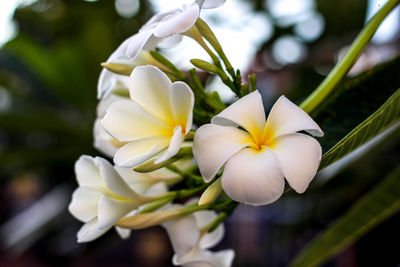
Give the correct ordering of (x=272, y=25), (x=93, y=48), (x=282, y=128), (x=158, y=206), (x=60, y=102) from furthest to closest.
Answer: (x=60, y=102)
(x=272, y=25)
(x=93, y=48)
(x=158, y=206)
(x=282, y=128)

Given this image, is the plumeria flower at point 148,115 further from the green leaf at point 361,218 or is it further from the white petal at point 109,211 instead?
the green leaf at point 361,218

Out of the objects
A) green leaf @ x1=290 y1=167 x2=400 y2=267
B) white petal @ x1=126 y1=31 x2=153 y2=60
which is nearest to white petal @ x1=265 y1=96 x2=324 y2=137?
white petal @ x1=126 y1=31 x2=153 y2=60

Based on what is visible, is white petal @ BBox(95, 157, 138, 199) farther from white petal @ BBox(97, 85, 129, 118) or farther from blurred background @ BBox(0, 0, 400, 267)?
blurred background @ BBox(0, 0, 400, 267)

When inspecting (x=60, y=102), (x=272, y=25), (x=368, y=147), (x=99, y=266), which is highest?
(x=368, y=147)

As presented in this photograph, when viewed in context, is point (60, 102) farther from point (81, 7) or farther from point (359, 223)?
point (359, 223)

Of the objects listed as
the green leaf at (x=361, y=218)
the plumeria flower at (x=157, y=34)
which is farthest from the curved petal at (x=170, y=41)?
the green leaf at (x=361, y=218)

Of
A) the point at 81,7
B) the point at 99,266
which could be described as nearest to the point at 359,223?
the point at 81,7

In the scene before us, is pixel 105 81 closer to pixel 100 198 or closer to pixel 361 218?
pixel 100 198
